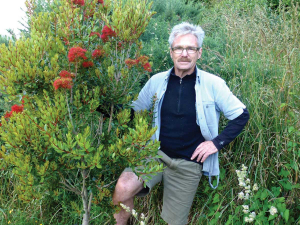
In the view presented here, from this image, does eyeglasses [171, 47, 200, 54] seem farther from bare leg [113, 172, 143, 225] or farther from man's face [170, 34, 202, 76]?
bare leg [113, 172, 143, 225]

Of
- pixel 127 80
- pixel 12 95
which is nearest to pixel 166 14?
pixel 127 80

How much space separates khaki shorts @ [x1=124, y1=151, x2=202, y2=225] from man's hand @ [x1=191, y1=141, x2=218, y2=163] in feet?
0.48

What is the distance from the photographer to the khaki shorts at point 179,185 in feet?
8.64

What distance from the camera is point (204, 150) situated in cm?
251

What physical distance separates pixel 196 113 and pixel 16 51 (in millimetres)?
1567

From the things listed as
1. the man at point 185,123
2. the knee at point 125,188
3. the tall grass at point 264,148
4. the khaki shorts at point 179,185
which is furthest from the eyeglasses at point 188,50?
the knee at point 125,188

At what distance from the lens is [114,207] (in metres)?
2.26

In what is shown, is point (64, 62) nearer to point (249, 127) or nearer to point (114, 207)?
point (114, 207)

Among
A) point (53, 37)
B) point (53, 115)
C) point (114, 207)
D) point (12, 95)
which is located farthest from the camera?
point (114, 207)

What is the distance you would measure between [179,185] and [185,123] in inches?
23.6

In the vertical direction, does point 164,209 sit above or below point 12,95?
below

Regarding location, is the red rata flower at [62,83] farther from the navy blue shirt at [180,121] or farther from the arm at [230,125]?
the arm at [230,125]

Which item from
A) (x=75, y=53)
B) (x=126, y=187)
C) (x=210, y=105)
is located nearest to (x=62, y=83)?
(x=75, y=53)

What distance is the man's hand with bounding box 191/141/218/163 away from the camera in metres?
2.50
